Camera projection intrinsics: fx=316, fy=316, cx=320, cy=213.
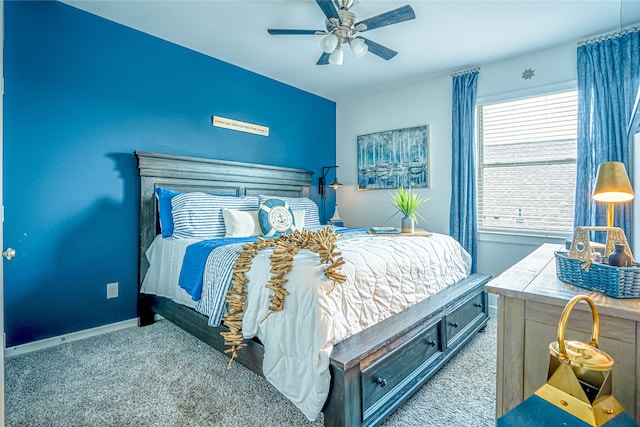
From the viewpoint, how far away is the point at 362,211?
4.47 metres

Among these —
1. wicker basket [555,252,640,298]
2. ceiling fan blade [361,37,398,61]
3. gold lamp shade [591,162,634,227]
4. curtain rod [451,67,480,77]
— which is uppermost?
curtain rod [451,67,480,77]

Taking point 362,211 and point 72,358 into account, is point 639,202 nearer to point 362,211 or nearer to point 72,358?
point 362,211

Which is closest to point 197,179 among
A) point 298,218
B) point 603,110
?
point 298,218

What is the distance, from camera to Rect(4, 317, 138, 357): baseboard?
2.19 meters

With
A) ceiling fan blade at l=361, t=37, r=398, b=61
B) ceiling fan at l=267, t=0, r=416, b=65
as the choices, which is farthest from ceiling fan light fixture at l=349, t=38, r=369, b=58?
ceiling fan blade at l=361, t=37, r=398, b=61

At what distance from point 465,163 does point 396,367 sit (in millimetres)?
2506

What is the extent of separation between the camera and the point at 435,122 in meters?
3.74

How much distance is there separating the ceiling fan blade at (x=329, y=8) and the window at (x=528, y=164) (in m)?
2.13

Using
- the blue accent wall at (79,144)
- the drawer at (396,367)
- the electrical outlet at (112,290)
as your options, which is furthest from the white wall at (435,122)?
the electrical outlet at (112,290)

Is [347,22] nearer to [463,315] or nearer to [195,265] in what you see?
[195,265]

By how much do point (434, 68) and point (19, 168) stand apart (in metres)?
3.81

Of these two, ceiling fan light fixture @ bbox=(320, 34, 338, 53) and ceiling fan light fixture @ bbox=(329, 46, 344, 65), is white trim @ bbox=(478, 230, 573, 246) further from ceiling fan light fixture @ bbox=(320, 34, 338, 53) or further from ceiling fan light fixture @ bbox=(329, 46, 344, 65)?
ceiling fan light fixture @ bbox=(320, 34, 338, 53)

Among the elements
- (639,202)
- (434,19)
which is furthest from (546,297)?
(434,19)

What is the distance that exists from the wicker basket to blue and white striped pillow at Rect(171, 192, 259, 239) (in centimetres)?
234
